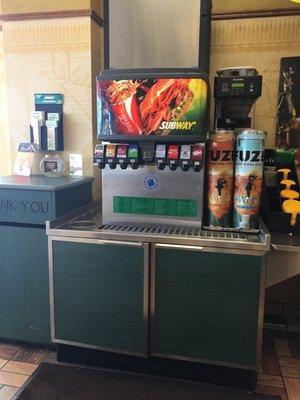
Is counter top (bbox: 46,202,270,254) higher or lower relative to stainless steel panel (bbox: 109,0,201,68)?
lower

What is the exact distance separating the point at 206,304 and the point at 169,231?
40 centimetres

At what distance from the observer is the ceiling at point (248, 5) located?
6.73 ft

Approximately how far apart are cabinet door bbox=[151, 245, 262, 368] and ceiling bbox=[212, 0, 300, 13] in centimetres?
157

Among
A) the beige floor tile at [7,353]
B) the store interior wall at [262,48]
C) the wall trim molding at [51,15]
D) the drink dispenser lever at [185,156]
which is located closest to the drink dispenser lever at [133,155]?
the drink dispenser lever at [185,156]

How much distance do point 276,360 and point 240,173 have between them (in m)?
1.19

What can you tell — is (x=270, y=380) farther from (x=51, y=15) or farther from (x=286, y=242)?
(x=51, y=15)

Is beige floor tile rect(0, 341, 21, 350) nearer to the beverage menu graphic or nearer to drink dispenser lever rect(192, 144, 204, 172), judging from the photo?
the beverage menu graphic

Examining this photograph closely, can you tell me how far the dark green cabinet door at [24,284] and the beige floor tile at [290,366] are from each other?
1.40 meters

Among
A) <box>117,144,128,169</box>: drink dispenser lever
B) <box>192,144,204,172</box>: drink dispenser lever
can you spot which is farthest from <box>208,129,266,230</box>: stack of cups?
<box>117,144,128,169</box>: drink dispenser lever

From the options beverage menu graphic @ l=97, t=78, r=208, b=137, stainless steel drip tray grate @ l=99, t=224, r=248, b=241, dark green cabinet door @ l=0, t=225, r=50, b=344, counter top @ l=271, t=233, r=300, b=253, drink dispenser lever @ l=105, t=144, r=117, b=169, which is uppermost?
beverage menu graphic @ l=97, t=78, r=208, b=137

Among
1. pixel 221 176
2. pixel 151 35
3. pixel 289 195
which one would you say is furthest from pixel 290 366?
pixel 151 35

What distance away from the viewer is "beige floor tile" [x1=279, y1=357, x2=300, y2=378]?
1875 millimetres

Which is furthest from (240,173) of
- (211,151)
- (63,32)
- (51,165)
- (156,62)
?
(63,32)

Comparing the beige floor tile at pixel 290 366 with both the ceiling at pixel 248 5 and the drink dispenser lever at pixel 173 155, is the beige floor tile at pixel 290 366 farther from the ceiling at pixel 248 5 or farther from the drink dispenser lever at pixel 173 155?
the ceiling at pixel 248 5
